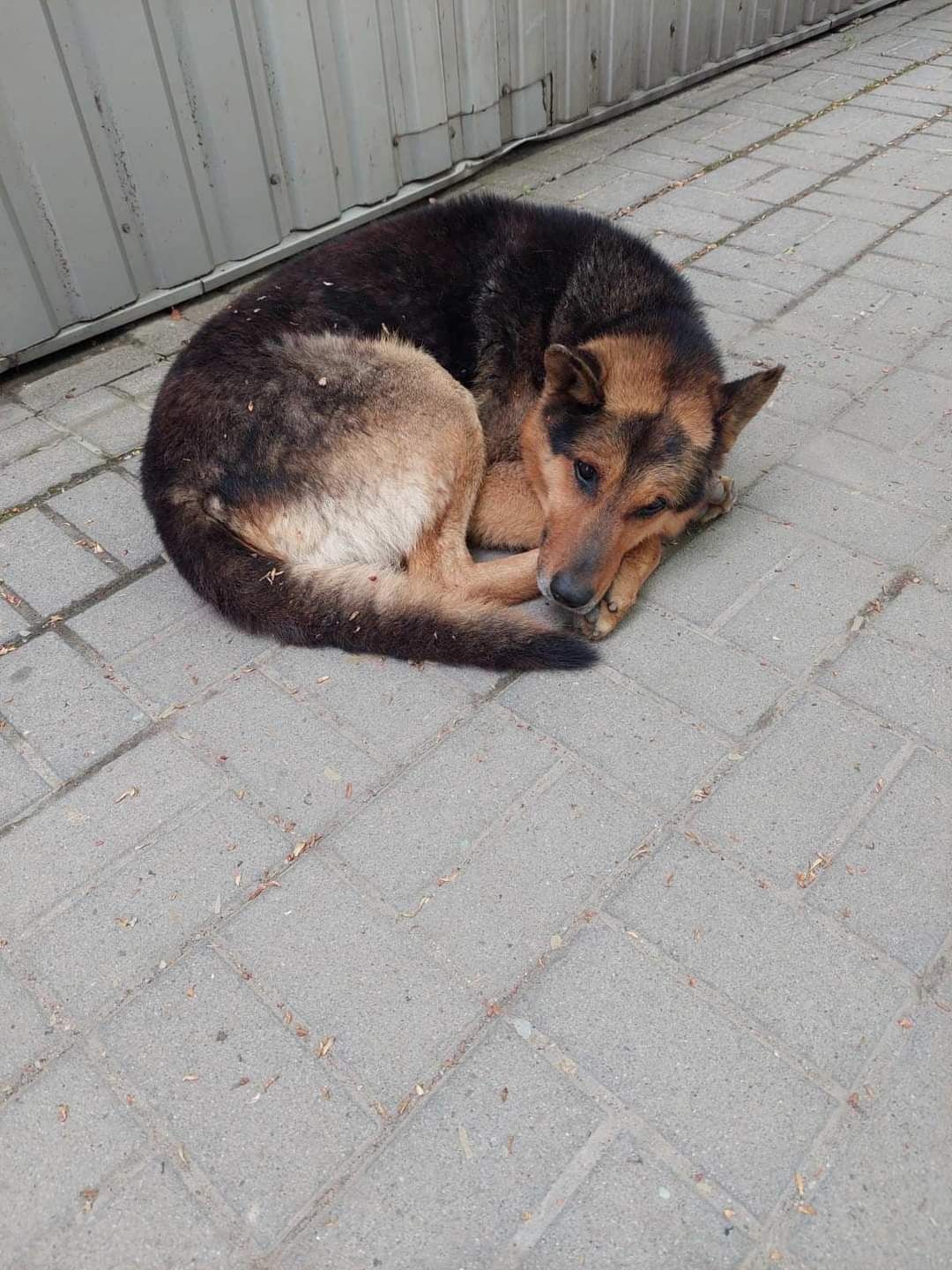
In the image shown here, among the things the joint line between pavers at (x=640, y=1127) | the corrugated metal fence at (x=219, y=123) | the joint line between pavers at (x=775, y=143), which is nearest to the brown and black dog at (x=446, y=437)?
the joint line between pavers at (x=640, y=1127)

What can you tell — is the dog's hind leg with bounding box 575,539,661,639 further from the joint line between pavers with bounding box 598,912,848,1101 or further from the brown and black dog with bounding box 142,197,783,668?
the joint line between pavers with bounding box 598,912,848,1101

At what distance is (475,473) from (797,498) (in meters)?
1.46

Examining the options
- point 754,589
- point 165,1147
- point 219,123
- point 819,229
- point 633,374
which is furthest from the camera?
point 819,229

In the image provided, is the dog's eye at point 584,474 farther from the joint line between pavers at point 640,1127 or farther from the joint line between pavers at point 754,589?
the joint line between pavers at point 640,1127

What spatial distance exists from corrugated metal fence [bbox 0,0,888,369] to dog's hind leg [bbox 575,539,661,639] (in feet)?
12.6

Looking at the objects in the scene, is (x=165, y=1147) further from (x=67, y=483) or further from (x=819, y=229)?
(x=819, y=229)

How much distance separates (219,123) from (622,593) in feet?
13.6

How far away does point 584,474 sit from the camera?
10.8 ft

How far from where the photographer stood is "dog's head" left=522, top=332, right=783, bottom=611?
3151 millimetres

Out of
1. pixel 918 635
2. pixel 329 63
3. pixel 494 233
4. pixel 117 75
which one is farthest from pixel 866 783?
pixel 329 63

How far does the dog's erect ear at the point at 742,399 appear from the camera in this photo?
10.7 ft

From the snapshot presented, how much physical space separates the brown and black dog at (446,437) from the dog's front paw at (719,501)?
0.02 meters

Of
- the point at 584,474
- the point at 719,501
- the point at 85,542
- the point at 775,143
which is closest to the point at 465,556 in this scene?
the point at 584,474

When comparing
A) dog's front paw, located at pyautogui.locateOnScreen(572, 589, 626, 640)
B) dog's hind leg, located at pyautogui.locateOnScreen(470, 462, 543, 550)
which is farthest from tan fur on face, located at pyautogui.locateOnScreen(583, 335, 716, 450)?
dog's front paw, located at pyautogui.locateOnScreen(572, 589, 626, 640)
